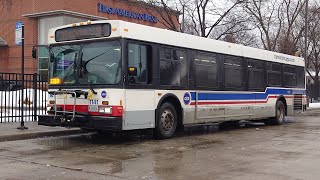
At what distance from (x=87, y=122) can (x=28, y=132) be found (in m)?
2.55

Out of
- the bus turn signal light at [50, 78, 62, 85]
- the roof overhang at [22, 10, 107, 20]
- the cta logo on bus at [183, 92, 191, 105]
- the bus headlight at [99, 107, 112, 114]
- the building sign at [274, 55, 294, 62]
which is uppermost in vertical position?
the roof overhang at [22, 10, 107, 20]

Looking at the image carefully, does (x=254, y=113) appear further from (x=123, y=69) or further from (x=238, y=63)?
(x=123, y=69)

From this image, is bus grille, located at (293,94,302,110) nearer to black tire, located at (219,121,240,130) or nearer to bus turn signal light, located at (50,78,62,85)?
black tire, located at (219,121,240,130)

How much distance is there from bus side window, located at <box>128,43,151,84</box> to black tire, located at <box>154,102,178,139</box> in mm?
1157

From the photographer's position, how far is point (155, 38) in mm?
12289

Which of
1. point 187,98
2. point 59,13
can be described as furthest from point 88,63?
point 59,13

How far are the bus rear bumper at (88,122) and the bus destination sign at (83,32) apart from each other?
2.22 metres

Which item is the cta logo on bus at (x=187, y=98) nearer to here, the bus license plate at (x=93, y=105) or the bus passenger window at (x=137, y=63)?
the bus passenger window at (x=137, y=63)

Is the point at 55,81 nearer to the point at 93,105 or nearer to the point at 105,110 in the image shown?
the point at 93,105

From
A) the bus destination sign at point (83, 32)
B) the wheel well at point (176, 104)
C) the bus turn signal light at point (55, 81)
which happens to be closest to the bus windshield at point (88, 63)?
the bus turn signal light at point (55, 81)

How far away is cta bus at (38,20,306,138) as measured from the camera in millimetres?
11203

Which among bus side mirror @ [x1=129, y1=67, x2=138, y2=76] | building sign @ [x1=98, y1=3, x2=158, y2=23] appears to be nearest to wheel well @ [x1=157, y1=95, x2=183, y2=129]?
bus side mirror @ [x1=129, y1=67, x2=138, y2=76]

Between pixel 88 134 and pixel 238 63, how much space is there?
6292mm

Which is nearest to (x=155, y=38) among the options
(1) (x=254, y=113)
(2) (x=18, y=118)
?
(1) (x=254, y=113)
